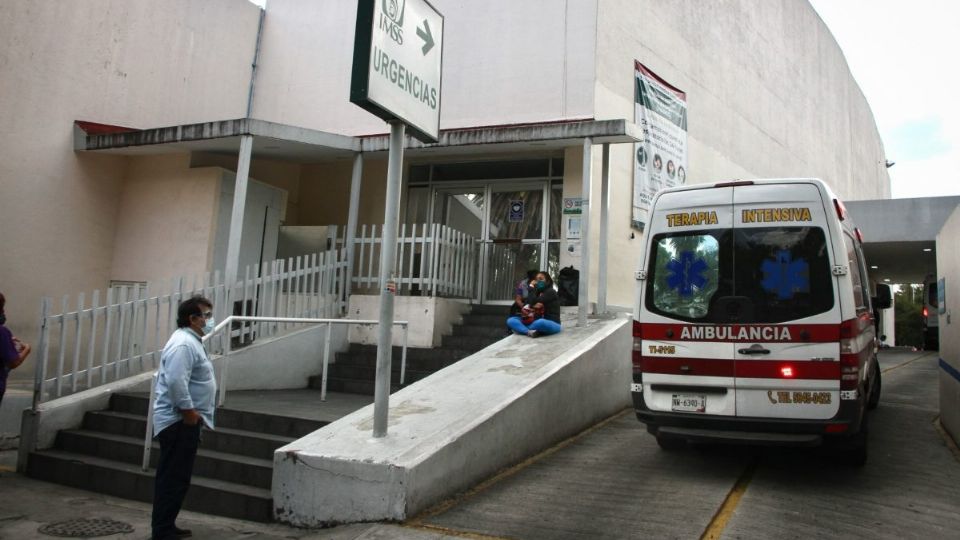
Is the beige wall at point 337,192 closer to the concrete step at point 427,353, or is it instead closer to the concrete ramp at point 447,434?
the concrete step at point 427,353

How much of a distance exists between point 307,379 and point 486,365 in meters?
3.18

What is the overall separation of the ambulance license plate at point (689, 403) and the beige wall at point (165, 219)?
758cm

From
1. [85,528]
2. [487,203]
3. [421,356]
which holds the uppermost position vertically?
[487,203]

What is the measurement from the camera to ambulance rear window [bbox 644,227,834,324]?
18.6 ft

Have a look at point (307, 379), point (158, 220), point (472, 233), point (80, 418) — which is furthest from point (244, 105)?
point (80, 418)

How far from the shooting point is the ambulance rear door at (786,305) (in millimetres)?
5477

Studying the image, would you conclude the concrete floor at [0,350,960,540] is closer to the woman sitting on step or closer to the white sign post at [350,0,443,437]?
the white sign post at [350,0,443,437]

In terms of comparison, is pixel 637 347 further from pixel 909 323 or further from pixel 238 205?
pixel 909 323

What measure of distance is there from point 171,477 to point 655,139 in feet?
36.2

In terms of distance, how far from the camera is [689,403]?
591 cm

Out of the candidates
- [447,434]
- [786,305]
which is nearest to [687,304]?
[786,305]

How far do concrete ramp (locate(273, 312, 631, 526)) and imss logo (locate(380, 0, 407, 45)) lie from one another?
3.12m

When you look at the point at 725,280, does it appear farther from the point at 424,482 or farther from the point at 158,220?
the point at 158,220

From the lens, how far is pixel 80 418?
7215 millimetres
